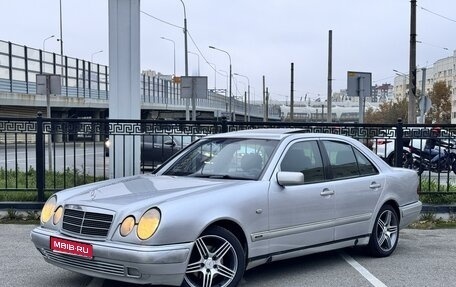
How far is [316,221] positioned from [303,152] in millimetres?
757

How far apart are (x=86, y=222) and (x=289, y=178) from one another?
1.89 m

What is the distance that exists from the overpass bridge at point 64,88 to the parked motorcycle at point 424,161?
18.6 m

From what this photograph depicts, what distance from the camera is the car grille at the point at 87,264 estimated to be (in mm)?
4406

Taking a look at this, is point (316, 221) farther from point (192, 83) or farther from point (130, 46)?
point (192, 83)

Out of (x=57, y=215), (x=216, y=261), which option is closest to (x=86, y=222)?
(x=57, y=215)

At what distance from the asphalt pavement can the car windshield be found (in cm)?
109

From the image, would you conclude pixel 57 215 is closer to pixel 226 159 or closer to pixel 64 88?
pixel 226 159

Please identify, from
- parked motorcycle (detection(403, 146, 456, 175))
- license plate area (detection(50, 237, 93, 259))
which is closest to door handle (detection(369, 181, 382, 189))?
license plate area (detection(50, 237, 93, 259))

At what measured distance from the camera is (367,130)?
9578 mm

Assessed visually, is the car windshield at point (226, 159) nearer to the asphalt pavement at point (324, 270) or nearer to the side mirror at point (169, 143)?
the asphalt pavement at point (324, 270)

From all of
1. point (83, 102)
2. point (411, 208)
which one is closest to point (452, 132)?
point (411, 208)

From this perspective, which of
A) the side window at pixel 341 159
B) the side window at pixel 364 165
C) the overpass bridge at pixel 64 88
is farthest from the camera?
the overpass bridge at pixel 64 88

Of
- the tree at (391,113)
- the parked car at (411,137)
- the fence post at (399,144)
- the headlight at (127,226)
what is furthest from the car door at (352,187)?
the tree at (391,113)

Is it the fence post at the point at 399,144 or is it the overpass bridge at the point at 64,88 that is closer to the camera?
the fence post at the point at 399,144
